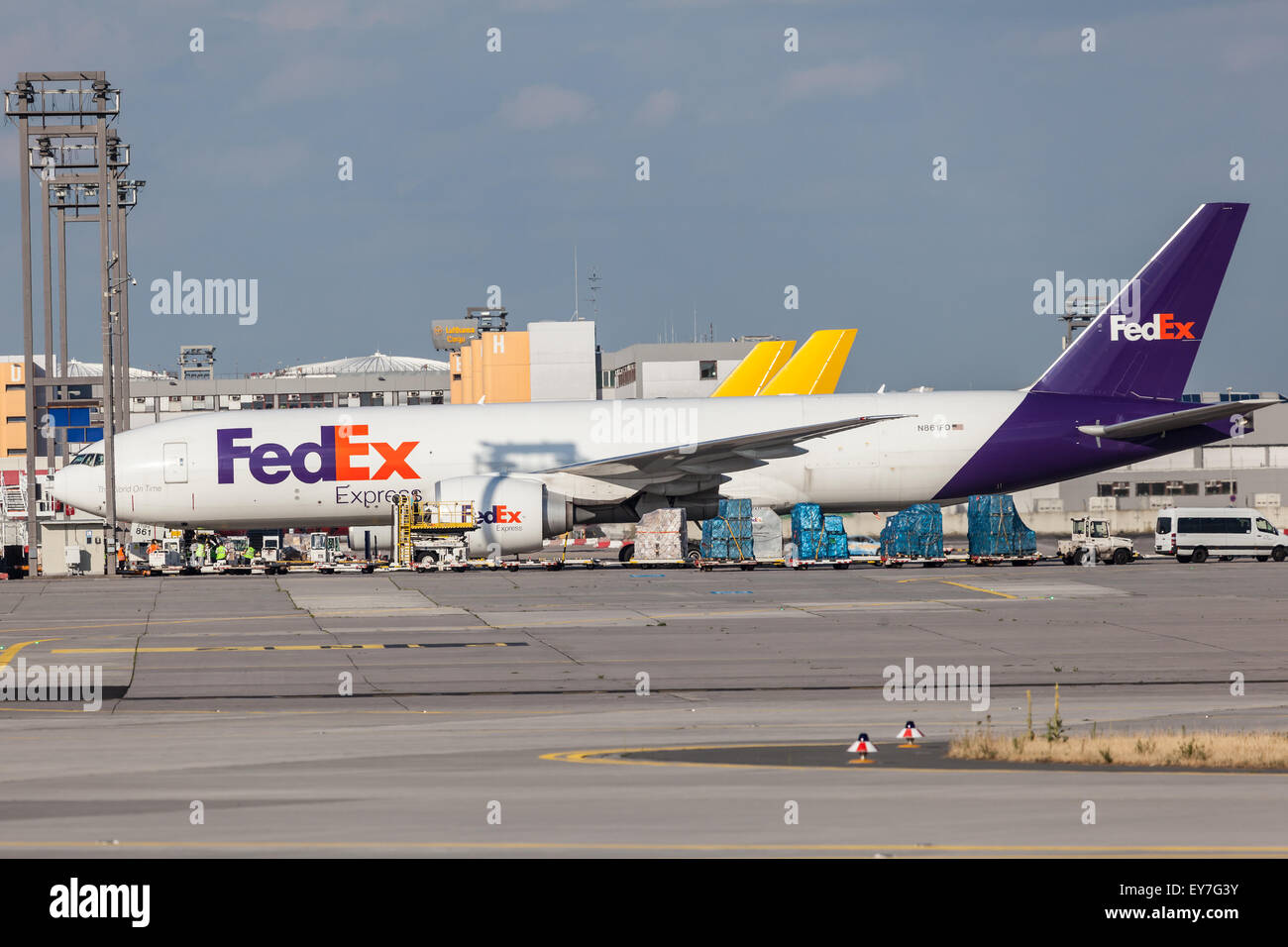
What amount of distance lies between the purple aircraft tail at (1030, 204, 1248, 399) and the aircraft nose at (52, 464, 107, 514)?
32629mm

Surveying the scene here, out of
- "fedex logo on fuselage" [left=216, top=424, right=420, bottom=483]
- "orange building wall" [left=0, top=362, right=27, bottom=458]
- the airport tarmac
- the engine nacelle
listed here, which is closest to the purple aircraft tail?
the airport tarmac

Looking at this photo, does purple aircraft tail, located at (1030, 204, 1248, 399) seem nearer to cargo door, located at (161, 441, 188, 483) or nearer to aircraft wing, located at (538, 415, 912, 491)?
aircraft wing, located at (538, 415, 912, 491)

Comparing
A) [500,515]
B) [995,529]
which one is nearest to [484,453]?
[500,515]

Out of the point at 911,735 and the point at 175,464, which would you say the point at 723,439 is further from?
the point at 911,735

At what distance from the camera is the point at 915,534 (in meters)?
47.5

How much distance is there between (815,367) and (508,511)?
123 ft

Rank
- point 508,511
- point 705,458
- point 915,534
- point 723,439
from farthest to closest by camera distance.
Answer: point 915,534 → point 723,439 → point 705,458 → point 508,511

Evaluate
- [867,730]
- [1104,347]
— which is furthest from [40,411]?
[867,730]

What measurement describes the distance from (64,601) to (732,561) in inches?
804

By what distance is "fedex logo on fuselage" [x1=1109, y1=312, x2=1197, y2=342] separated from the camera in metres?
48.8

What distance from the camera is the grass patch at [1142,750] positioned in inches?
522

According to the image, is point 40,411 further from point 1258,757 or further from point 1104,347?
point 1258,757

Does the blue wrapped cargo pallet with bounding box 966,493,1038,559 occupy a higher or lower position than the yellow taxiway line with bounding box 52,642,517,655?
higher
